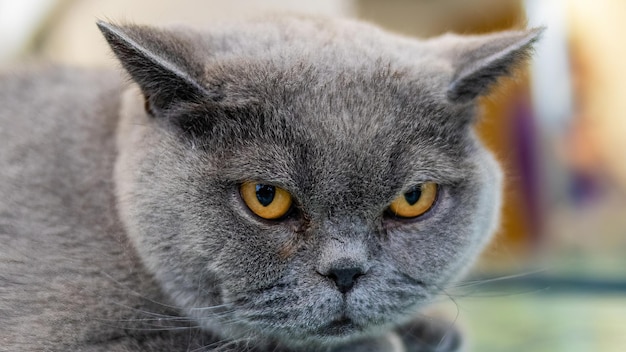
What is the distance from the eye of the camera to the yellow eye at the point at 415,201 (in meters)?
1.08

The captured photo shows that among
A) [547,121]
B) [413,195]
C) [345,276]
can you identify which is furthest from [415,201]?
[547,121]

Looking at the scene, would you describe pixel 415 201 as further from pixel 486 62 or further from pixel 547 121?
pixel 547 121

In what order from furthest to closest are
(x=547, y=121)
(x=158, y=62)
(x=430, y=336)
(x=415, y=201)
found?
(x=547, y=121) < (x=430, y=336) < (x=415, y=201) < (x=158, y=62)

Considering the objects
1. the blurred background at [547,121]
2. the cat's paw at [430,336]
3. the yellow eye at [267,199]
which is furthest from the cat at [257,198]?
the blurred background at [547,121]

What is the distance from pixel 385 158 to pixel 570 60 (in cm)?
248

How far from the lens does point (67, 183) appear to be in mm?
1241

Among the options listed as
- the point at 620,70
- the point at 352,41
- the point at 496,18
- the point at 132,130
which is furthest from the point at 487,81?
the point at 496,18

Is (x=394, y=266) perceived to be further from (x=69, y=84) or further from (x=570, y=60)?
(x=570, y=60)

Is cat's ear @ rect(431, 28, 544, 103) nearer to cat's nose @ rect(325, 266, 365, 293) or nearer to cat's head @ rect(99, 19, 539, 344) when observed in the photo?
cat's head @ rect(99, 19, 539, 344)

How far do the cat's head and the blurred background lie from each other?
0.82 metres

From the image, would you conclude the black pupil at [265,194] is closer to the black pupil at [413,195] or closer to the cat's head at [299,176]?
the cat's head at [299,176]

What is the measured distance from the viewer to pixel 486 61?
3.72 ft

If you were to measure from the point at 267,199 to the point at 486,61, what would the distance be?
0.43 m

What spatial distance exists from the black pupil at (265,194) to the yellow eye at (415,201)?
188 millimetres
